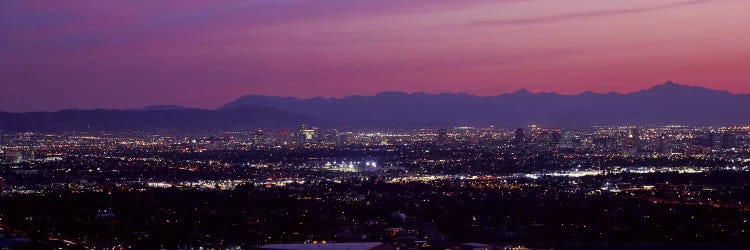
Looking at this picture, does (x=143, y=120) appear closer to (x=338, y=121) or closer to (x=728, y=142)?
(x=338, y=121)

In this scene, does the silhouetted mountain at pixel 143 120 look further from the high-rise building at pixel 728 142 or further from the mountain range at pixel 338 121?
the high-rise building at pixel 728 142

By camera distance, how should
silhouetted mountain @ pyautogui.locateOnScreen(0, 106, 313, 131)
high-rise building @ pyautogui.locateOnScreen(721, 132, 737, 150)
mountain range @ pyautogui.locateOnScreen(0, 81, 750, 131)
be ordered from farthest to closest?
mountain range @ pyautogui.locateOnScreen(0, 81, 750, 131) < silhouetted mountain @ pyautogui.locateOnScreen(0, 106, 313, 131) < high-rise building @ pyautogui.locateOnScreen(721, 132, 737, 150)

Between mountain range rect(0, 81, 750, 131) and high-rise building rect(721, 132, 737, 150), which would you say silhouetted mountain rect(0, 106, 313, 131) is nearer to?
mountain range rect(0, 81, 750, 131)

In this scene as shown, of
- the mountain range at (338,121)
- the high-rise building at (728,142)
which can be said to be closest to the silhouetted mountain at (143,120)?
the mountain range at (338,121)

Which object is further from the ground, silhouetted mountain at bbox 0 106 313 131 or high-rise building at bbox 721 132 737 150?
silhouetted mountain at bbox 0 106 313 131

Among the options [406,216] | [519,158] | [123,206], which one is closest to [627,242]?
[406,216]

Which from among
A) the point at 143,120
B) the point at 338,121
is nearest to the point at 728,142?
the point at 143,120

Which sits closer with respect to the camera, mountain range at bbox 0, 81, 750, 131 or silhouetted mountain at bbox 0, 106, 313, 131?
silhouetted mountain at bbox 0, 106, 313, 131

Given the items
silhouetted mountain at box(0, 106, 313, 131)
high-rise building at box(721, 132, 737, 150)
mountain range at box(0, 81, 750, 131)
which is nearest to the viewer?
high-rise building at box(721, 132, 737, 150)

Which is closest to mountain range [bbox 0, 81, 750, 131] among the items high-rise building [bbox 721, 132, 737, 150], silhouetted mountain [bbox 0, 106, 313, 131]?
silhouetted mountain [bbox 0, 106, 313, 131]
